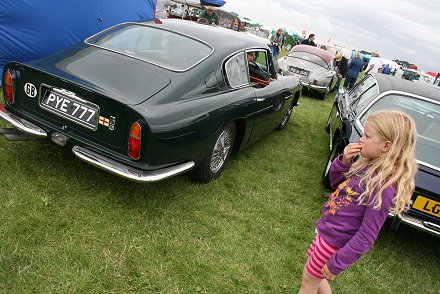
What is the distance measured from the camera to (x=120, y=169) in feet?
9.04

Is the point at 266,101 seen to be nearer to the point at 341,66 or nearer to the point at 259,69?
the point at 259,69

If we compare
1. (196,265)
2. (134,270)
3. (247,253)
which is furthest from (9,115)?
(247,253)

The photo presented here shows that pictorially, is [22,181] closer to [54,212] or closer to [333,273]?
[54,212]

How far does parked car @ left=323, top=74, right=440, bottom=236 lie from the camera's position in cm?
307

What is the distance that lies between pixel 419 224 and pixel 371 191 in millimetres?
1678

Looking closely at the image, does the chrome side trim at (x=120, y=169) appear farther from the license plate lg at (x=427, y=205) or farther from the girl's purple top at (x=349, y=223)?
the license plate lg at (x=427, y=205)

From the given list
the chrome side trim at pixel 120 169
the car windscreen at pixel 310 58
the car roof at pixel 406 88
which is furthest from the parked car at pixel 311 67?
the chrome side trim at pixel 120 169

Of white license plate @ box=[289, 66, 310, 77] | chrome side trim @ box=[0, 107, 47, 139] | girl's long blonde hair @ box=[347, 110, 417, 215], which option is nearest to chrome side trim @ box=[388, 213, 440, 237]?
girl's long blonde hair @ box=[347, 110, 417, 215]

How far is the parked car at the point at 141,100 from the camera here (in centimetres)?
279

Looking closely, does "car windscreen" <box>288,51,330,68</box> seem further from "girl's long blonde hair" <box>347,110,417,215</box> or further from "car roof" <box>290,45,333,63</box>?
"girl's long blonde hair" <box>347,110,417,215</box>

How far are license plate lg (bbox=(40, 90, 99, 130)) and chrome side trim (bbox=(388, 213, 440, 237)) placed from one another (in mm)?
2721

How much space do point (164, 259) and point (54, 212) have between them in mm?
1017

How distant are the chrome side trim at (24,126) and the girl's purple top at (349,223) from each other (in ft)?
7.92

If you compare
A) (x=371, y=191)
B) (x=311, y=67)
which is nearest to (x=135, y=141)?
(x=371, y=191)
